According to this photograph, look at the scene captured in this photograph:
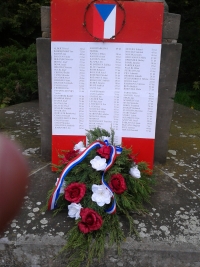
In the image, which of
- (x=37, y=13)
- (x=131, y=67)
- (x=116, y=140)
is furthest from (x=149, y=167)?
(x=37, y=13)

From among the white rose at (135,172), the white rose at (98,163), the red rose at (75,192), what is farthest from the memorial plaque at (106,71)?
the red rose at (75,192)

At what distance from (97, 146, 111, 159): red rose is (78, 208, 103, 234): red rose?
40 centimetres

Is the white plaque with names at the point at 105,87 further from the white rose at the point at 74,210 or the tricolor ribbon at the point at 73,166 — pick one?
the white rose at the point at 74,210

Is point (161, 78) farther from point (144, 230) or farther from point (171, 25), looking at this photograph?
point (144, 230)

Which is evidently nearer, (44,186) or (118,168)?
(118,168)

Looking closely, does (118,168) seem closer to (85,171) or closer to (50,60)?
(85,171)

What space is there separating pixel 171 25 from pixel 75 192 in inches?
55.4

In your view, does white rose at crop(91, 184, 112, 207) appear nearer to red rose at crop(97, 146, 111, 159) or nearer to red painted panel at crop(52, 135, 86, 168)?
red rose at crop(97, 146, 111, 159)

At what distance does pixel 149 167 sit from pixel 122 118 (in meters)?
0.46

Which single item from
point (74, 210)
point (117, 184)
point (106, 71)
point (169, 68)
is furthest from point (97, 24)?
point (74, 210)

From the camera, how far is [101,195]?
7.38 ft

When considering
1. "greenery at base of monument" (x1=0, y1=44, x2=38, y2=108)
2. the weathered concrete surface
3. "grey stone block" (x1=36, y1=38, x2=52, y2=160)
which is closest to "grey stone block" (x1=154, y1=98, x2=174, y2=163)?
the weathered concrete surface

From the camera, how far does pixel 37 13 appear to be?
6.27 meters

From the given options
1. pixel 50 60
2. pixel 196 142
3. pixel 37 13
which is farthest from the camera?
pixel 37 13
